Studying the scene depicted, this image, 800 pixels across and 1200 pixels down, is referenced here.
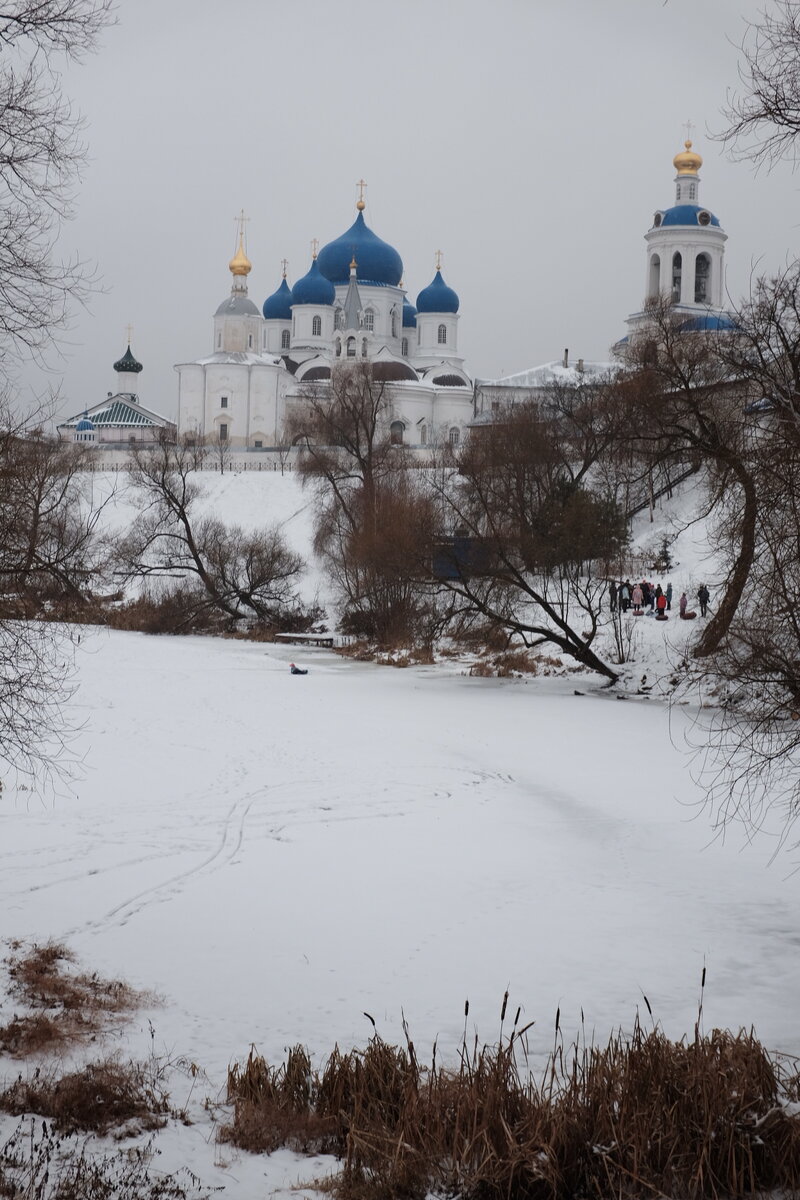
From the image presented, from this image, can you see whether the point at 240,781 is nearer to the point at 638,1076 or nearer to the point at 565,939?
the point at 565,939

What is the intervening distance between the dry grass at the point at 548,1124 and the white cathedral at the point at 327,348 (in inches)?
2321

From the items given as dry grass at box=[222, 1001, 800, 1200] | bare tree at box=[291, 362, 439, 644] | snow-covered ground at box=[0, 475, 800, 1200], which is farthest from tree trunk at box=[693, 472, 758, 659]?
bare tree at box=[291, 362, 439, 644]

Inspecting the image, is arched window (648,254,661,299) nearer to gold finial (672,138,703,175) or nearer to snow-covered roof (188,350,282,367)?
gold finial (672,138,703,175)

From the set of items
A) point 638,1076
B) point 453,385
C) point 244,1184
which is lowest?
point 244,1184

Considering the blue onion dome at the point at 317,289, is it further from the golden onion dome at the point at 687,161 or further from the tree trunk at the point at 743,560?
the tree trunk at the point at 743,560

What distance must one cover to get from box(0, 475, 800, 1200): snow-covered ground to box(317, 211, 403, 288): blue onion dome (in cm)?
5414

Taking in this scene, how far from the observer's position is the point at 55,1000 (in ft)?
22.9

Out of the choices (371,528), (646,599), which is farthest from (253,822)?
(371,528)

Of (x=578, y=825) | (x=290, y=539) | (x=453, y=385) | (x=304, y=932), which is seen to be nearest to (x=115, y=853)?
(x=304, y=932)

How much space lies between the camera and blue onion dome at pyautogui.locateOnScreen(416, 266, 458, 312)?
69500 mm

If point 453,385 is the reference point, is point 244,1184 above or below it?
below

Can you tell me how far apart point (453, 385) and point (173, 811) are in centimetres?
5658

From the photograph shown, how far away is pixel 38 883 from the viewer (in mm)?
9211

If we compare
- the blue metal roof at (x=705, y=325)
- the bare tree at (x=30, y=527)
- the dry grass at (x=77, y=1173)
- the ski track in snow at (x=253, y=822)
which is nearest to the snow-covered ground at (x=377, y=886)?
the ski track in snow at (x=253, y=822)
